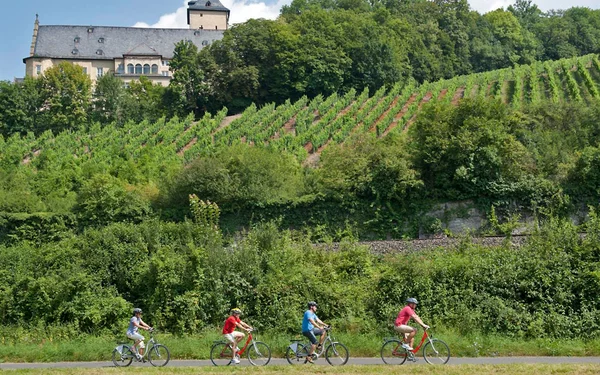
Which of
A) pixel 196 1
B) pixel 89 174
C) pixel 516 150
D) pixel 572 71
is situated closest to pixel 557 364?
pixel 516 150

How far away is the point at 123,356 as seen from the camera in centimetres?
1731

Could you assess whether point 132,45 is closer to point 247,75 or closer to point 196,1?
point 196,1

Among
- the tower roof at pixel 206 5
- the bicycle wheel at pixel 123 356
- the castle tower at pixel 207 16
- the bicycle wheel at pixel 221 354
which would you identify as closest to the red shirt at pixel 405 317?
the bicycle wheel at pixel 221 354

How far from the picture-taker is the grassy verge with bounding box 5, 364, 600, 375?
49.6 ft

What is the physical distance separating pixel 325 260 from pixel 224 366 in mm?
8721

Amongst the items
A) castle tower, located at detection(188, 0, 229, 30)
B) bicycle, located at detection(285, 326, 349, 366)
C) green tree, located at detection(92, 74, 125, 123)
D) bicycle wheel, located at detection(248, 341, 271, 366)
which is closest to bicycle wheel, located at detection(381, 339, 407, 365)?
bicycle, located at detection(285, 326, 349, 366)

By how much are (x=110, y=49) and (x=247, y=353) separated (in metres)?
92.3

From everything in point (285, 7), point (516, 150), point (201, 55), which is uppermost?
point (285, 7)

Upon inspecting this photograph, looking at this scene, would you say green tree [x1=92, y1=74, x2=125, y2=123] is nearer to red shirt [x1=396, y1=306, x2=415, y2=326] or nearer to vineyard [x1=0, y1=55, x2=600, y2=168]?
vineyard [x1=0, y1=55, x2=600, y2=168]

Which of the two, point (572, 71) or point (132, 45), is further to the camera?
point (132, 45)

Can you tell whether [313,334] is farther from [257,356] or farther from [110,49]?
[110,49]

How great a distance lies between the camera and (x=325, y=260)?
24844mm

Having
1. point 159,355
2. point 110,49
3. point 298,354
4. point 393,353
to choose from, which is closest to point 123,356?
point 159,355

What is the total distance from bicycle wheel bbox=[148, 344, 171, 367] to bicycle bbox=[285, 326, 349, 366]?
2.57 meters
